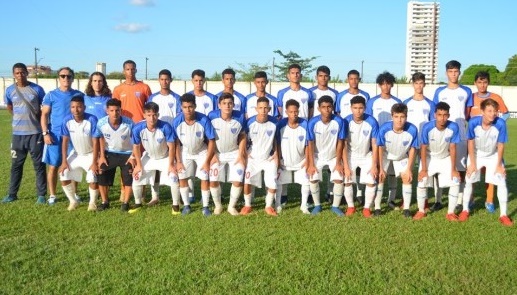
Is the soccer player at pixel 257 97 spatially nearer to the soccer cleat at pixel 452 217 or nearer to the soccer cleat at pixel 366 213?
the soccer cleat at pixel 366 213

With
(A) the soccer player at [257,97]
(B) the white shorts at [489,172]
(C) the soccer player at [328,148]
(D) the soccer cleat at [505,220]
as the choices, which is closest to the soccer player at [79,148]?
(A) the soccer player at [257,97]

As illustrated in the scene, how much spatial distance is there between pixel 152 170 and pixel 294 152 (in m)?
1.85

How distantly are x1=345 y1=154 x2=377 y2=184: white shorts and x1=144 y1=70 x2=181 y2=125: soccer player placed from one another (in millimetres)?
2511

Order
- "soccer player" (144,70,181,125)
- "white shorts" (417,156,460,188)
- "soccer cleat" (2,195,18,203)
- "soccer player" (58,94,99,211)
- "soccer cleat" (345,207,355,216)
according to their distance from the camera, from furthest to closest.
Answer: "soccer player" (144,70,181,125), "soccer cleat" (2,195,18,203), "soccer player" (58,94,99,211), "soccer cleat" (345,207,355,216), "white shorts" (417,156,460,188)

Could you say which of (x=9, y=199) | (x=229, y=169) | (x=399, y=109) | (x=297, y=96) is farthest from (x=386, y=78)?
(x=9, y=199)

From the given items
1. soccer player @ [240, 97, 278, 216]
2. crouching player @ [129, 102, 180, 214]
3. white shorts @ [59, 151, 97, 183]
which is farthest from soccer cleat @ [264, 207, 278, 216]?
white shorts @ [59, 151, 97, 183]

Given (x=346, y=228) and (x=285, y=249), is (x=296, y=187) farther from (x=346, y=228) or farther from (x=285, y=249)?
(x=285, y=249)

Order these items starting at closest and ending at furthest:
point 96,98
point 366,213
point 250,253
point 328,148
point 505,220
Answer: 1. point 250,253
2. point 505,220
3. point 366,213
4. point 328,148
5. point 96,98

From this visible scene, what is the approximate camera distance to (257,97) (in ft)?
22.7

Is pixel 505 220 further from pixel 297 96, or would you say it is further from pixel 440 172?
pixel 297 96

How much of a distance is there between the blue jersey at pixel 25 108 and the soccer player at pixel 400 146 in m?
4.62

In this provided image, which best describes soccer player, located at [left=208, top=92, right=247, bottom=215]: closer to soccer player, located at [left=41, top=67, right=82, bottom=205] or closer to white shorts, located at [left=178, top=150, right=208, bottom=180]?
white shorts, located at [left=178, top=150, right=208, bottom=180]

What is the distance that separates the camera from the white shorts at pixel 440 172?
5.96 m

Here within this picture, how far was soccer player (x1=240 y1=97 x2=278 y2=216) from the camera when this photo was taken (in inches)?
240
